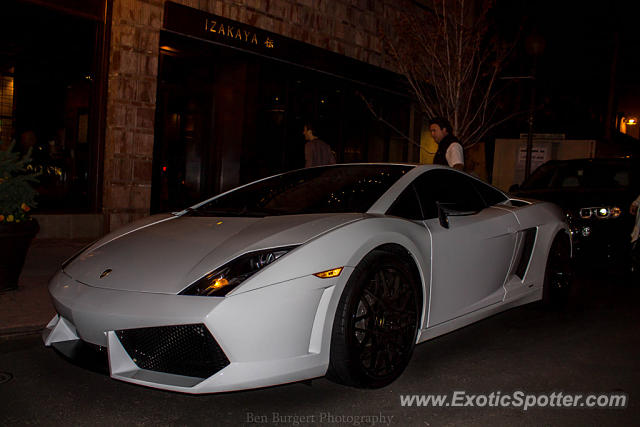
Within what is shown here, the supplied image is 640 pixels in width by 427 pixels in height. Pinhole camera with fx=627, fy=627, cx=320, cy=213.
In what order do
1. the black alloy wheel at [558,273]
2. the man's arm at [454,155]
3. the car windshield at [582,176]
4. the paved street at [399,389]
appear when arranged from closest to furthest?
the paved street at [399,389], the black alloy wheel at [558,273], the man's arm at [454,155], the car windshield at [582,176]

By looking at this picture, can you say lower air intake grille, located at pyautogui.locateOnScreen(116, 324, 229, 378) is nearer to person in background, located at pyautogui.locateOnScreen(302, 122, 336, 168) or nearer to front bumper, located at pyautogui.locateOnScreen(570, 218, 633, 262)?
front bumper, located at pyautogui.locateOnScreen(570, 218, 633, 262)

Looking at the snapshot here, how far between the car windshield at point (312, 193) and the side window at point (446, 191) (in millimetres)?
187

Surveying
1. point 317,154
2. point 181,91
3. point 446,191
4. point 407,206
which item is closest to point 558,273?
point 446,191

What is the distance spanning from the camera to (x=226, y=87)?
37.9 ft

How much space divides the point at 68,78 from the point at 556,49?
20.5m

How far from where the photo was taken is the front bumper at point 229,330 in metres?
2.89

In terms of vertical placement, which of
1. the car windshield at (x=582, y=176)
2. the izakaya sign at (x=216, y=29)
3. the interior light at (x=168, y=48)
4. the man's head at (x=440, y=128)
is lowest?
the car windshield at (x=582, y=176)

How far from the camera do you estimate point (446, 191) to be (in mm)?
4500

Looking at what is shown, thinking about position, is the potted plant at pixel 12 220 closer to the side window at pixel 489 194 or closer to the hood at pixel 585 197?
the side window at pixel 489 194

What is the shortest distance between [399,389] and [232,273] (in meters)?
1.23

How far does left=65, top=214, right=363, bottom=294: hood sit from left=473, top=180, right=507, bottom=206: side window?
1.66 meters

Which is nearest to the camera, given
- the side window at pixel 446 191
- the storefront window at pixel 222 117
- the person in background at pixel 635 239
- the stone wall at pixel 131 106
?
the side window at pixel 446 191

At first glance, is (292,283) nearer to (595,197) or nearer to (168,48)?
(595,197)

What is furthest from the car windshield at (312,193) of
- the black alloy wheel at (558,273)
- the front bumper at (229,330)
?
the black alloy wheel at (558,273)
